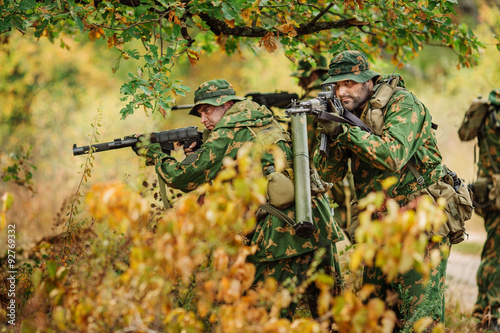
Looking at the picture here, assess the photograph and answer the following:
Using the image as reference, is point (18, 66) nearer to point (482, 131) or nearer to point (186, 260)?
point (482, 131)

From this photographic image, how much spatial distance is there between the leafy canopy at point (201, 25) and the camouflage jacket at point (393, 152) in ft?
3.67

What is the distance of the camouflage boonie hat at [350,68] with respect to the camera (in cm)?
390

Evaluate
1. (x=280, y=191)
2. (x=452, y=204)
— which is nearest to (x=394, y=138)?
(x=452, y=204)

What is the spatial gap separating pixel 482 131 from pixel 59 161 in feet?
29.9

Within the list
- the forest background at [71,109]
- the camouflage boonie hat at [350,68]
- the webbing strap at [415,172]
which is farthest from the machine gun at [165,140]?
the forest background at [71,109]

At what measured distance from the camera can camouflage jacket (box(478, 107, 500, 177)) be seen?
566cm

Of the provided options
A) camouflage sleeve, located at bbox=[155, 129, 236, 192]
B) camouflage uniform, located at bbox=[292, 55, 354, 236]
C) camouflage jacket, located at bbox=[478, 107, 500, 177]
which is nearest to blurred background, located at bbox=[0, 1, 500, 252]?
camouflage uniform, located at bbox=[292, 55, 354, 236]

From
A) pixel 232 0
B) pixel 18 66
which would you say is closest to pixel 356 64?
pixel 232 0

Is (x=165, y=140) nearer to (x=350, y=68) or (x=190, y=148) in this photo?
(x=190, y=148)

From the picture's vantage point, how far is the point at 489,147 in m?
5.80

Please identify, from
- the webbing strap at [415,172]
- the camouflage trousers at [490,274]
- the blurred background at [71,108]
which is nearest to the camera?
the webbing strap at [415,172]

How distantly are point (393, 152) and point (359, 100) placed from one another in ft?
2.21

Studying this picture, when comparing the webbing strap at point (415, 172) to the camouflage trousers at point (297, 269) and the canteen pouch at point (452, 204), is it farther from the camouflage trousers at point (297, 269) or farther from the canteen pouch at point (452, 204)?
the camouflage trousers at point (297, 269)

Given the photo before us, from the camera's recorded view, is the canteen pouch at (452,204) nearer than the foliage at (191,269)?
No
